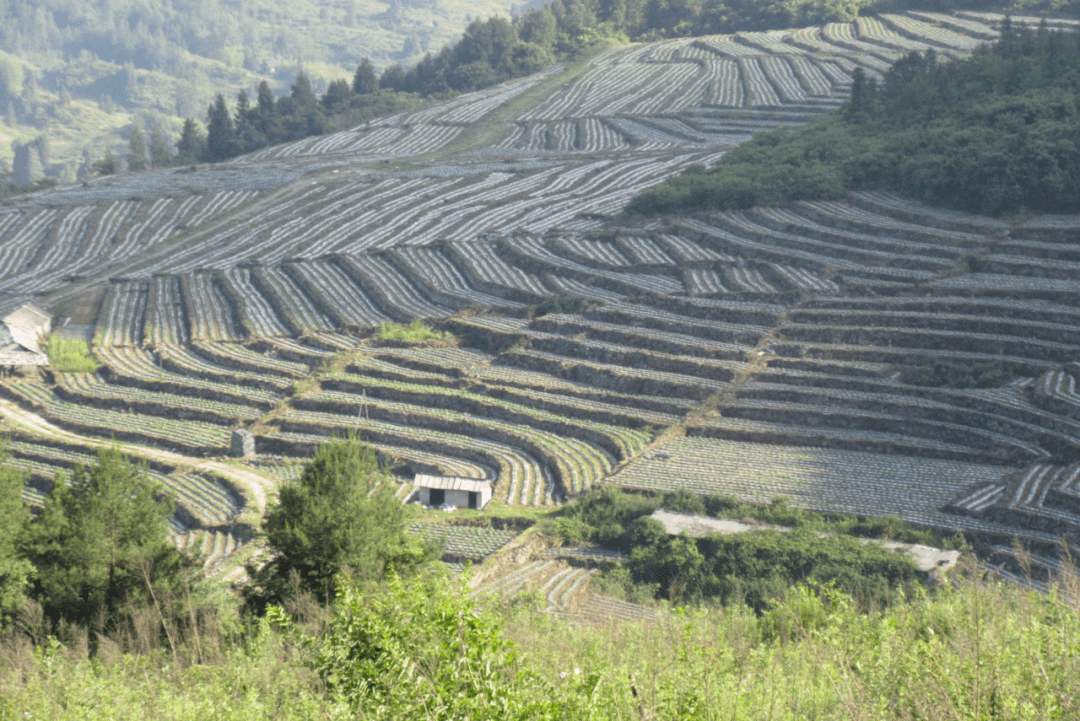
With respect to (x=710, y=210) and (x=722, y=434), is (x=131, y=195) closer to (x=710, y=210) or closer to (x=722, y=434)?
(x=710, y=210)

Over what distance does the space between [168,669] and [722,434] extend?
24.5 meters

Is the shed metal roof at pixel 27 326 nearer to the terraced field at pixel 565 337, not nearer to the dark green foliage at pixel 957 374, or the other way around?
the terraced field at pixel 565 337

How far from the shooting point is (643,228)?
2174 inches

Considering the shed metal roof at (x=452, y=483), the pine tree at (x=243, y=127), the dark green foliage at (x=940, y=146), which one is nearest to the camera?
the shed metal roof at (x=452, y=483)

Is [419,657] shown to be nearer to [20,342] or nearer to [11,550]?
[11,550]

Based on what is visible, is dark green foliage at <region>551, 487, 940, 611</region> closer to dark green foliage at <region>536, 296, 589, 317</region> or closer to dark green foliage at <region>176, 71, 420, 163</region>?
dark green foliage at <region>536, 296, 589, 317</region>

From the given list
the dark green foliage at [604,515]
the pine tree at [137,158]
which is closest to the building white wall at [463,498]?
the dark green foliage at [604,515]

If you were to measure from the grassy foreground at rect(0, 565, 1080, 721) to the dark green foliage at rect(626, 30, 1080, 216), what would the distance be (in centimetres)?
3901

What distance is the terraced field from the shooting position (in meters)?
32.2

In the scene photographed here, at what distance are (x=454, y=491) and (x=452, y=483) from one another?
320 millimetres

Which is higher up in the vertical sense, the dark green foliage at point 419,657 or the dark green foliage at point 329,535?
the dark green foliage at point 419,657

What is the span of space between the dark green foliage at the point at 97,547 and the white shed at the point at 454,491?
13748mm

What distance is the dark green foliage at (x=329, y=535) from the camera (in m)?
17.5

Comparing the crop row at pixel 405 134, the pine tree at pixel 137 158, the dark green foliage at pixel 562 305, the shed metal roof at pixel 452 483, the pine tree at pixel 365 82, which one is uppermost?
the pine tree at pixel 365 82
